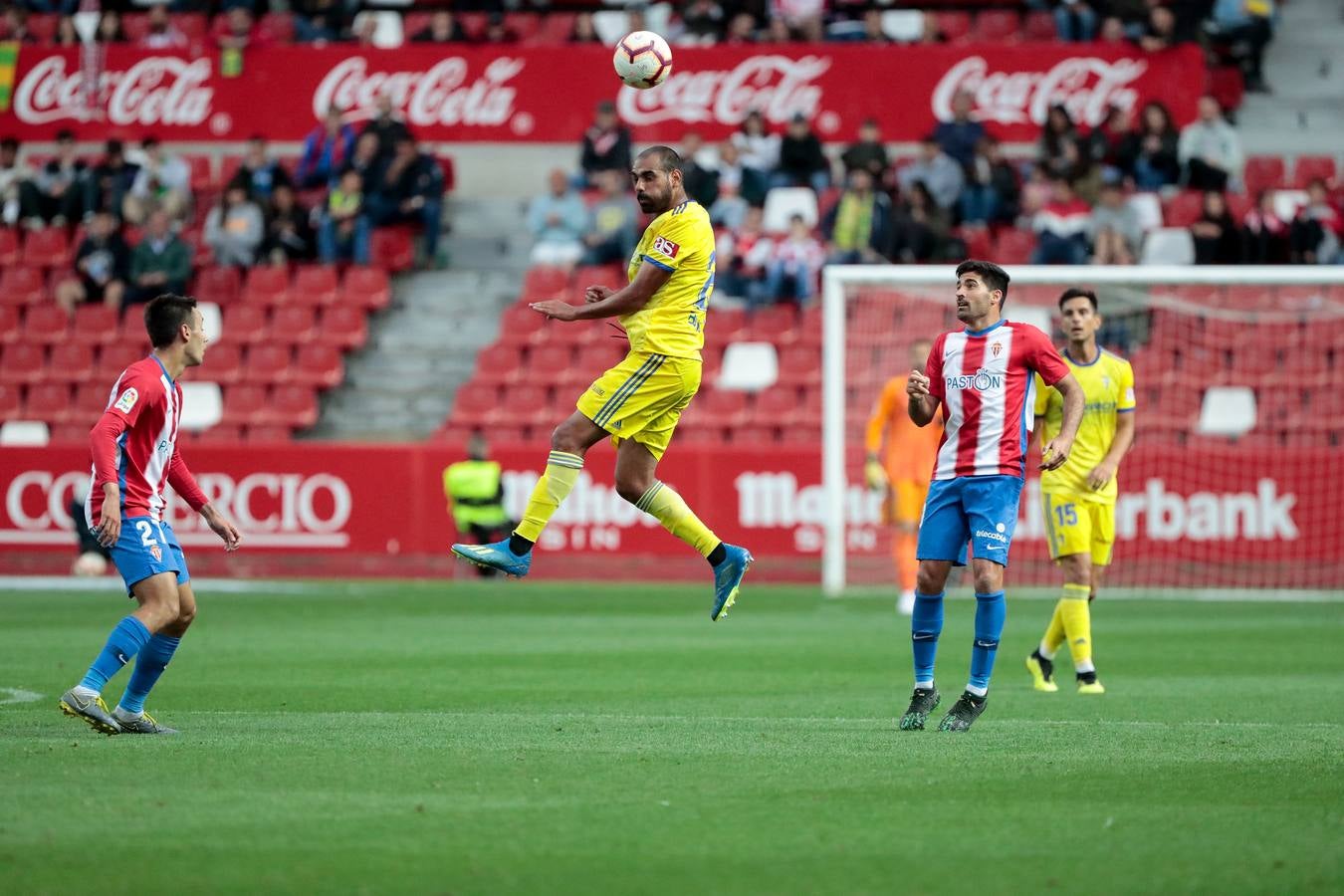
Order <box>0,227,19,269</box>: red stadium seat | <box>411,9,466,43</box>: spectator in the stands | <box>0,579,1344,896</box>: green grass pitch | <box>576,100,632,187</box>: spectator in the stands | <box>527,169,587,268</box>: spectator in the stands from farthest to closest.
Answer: <box>411,9,466,43</box>: spectator in the stands → <box>0,227,19,269</box>: red stadium seat → <box>527,169,587,268</box>: spectator in the stands → <box>576,100,632,187</box>: spectator in the stands → <box>0,579,1344,896</box>: green grass pitch

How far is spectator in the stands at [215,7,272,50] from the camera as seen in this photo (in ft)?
87.9

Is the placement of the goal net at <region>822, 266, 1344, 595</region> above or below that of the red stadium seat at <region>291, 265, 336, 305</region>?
below

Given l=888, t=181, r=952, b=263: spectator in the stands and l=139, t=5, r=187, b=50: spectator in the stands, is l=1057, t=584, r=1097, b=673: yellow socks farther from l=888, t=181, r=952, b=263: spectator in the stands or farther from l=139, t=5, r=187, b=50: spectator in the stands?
l=139, t=5, r=187, b=50: spectator in the stands

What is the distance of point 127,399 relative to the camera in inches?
323

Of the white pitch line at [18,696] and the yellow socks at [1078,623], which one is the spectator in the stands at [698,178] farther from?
the white pitch line at [18,696]

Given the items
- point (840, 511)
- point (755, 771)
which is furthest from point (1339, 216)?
point (755, 771)

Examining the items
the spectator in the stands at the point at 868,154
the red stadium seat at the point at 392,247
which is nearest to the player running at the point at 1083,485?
the spectator in the stands at the point at 868,154

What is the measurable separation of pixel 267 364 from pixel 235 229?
224 cm

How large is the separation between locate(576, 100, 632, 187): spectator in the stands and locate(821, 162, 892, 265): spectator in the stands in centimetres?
308

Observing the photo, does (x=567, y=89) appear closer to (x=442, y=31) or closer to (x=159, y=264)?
(x=442, y=31)

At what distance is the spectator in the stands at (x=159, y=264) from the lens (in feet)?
82.0

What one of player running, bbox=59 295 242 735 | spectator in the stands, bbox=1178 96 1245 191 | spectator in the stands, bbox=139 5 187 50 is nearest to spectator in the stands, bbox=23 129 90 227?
spectator in the stands, bbox=139 5 187 50

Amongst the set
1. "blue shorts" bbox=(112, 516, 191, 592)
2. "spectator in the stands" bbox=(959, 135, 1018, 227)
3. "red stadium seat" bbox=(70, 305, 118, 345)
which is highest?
"spectator in the stands" bbox=(959, 135, 1018, 227)

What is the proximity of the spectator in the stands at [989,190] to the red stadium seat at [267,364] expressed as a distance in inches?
343
